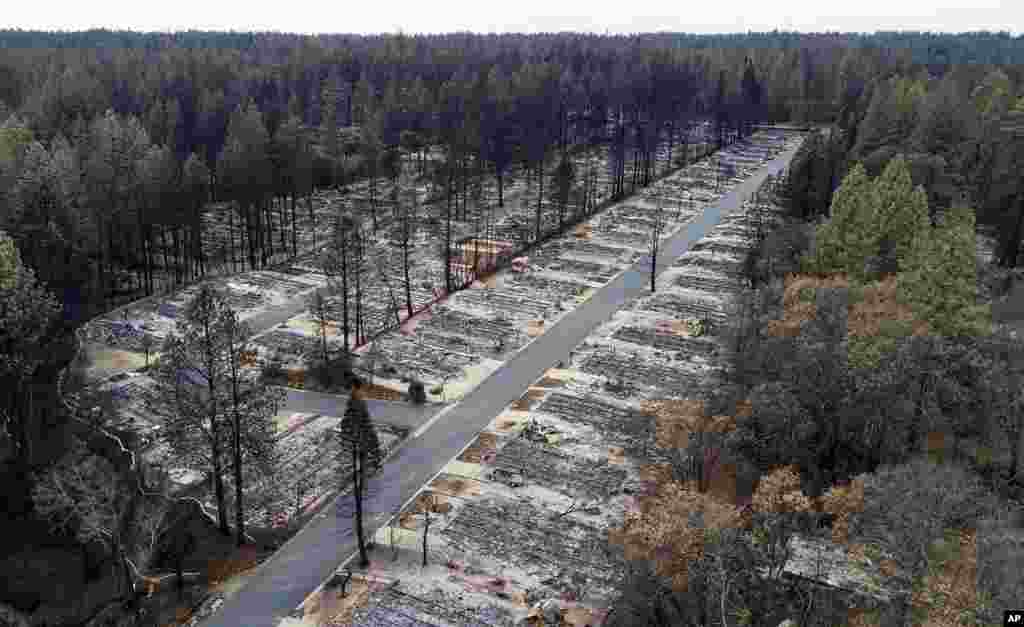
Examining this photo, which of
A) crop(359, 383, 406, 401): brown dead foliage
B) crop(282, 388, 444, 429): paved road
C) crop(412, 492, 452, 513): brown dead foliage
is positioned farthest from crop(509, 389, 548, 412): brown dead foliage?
crop(412, 492, 452, 513): brown dead foliage

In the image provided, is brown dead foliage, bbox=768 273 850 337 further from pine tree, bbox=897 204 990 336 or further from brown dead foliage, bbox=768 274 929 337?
pine tree, bbox=897 204 990 336

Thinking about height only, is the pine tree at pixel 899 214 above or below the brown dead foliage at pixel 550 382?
above

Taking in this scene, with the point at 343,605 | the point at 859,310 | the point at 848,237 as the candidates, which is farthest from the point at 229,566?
the point at 848,237

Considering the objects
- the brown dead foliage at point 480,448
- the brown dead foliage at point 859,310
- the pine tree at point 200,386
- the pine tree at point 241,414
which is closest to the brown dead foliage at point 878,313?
the brown dead foliage at point 859,310

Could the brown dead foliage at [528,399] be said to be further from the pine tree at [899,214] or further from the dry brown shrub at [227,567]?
the pine tree at [899,214]

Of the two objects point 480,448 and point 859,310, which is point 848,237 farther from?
point 480,448

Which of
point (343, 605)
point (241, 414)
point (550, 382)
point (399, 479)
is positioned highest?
point (241, 414)
